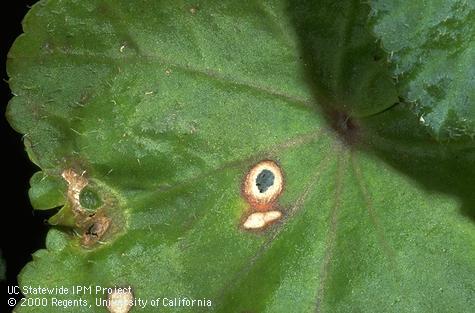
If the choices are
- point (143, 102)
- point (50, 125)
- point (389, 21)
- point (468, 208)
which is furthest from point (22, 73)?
point (468, 208)

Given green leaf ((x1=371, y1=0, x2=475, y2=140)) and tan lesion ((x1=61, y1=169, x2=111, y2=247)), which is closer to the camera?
green leaf ((x1=371, y1=0, x2=475, y2=140))

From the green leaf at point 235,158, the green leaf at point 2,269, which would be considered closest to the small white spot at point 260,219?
the green leaf at point 235,158

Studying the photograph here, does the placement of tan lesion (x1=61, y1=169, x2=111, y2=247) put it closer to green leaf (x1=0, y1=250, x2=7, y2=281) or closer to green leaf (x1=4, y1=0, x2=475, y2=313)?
green leaf (x1=4, y1=0, x2=475, y2=313)

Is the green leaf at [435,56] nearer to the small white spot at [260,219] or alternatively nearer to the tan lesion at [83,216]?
the small white spot at [260,219]

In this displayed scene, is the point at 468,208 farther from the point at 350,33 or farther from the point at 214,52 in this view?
the point at 214,52

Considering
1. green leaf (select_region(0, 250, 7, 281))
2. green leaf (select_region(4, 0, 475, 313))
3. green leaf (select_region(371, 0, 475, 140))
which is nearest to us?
green leaf (select_region(371, 0, 475, 140))

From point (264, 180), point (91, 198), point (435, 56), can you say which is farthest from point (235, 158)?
point (435, 56)

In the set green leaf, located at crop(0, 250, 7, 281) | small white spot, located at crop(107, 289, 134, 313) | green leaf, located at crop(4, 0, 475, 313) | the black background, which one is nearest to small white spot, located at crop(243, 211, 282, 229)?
green leaf, located at crop(4, 0, 475, 313)
